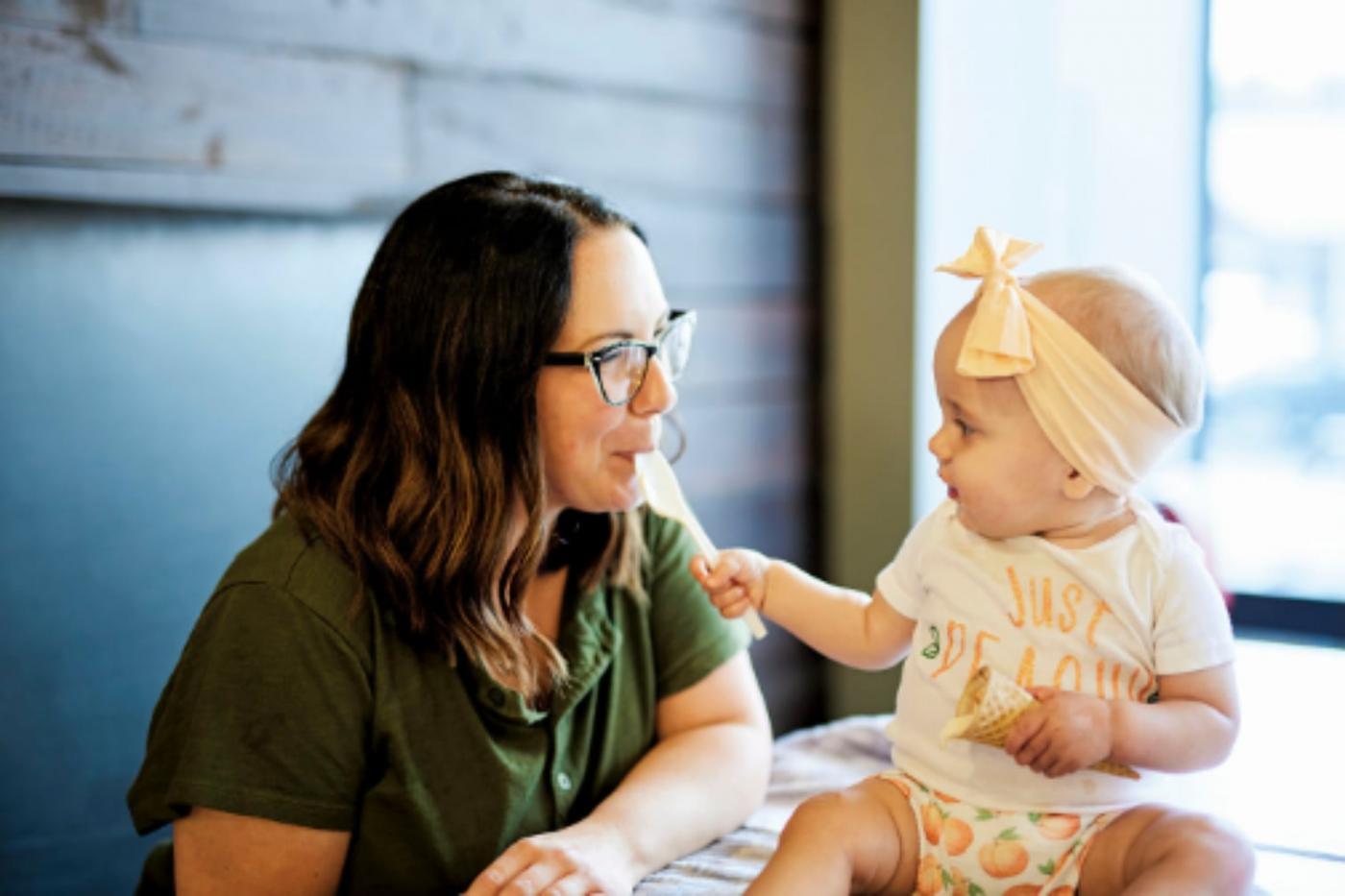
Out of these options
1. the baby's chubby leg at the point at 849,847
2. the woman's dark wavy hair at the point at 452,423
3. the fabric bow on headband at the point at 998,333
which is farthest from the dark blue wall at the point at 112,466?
the fabric bow on headband at the point at 998,333

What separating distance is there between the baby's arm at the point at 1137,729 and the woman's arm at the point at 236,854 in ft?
2.10

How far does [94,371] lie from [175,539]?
24 cm

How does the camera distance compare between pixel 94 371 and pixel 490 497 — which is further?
pixel 94 371

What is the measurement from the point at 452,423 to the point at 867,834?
0.54m

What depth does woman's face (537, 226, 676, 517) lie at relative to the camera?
52.0 inches

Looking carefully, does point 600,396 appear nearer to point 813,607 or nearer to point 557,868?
point 813,607

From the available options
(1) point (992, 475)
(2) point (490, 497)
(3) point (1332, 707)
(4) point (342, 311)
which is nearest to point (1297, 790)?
(3) point (1332, 707)

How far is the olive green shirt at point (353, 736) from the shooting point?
121cm

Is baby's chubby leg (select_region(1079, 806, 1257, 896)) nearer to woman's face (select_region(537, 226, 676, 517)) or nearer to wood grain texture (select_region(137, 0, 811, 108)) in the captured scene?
woman's face (select_region(537, 226, 676, 517))

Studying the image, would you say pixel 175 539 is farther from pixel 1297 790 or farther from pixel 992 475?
pixel 1297 790

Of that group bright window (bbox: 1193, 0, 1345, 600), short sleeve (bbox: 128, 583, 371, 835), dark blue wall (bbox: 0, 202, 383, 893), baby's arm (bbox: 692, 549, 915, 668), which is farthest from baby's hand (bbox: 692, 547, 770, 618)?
bright window (bbox: 1193, 0, 1345, 600)

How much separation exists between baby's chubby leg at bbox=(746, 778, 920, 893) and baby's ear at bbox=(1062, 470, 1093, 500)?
30 cm

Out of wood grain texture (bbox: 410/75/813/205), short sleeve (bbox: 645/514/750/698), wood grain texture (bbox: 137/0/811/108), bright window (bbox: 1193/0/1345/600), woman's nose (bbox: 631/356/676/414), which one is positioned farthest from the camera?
bright window (bbox: 1193/0/1345/600)

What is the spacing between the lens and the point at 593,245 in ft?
4.41
